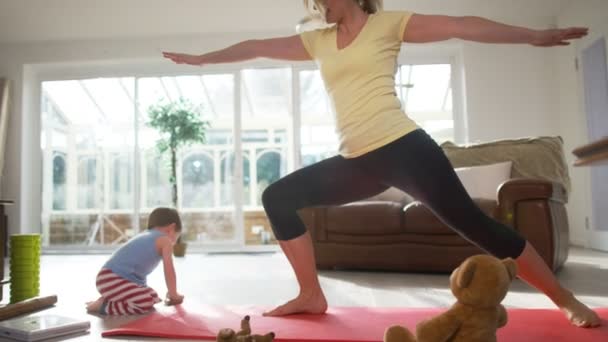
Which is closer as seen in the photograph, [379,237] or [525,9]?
[379,237]

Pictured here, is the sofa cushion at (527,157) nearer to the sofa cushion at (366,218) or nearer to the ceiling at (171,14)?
the sofa cushion at (366,218)

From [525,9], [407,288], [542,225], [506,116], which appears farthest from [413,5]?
[407,288]

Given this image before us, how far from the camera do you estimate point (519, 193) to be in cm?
294

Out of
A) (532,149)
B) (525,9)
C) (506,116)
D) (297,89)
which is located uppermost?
(525,9)

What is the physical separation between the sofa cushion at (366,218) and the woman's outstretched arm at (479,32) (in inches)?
73.2

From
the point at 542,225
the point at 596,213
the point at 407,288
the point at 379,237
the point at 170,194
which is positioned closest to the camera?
the point at 407,288

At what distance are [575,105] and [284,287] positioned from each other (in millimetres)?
3932

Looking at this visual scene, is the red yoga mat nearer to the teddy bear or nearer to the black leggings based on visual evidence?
the black leggings

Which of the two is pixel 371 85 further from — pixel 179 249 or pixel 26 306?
pixel 179 249

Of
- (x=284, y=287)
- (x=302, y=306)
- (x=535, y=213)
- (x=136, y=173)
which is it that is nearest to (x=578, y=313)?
(x=302, y=306)

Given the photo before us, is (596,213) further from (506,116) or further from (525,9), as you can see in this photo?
(525,9)

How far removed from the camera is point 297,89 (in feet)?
19.4

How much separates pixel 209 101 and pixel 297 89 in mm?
1355

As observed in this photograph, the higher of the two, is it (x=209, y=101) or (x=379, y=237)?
(x=209, y=101)
